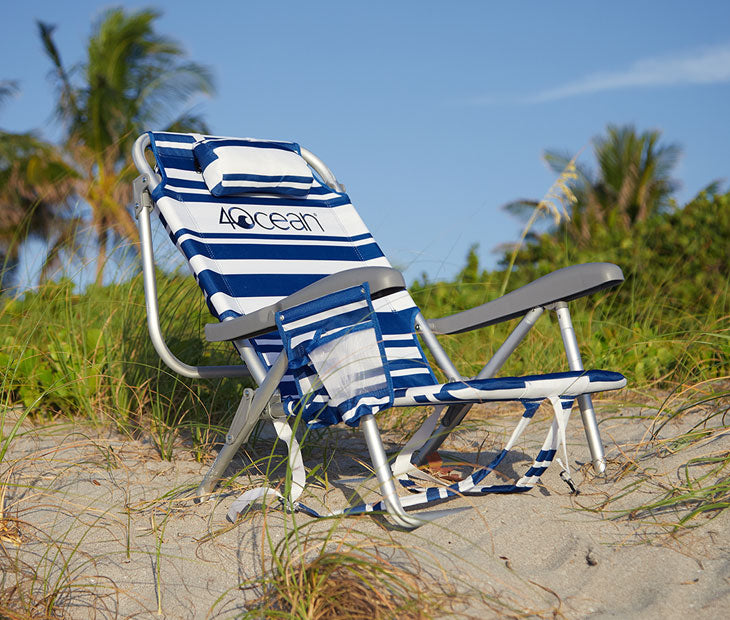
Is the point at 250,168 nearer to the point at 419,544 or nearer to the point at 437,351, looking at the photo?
the point at 437,351

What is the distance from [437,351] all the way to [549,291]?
0.55 metres

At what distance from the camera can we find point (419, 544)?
2062mm

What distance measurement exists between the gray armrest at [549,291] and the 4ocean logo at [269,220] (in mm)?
873

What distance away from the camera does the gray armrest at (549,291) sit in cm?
240

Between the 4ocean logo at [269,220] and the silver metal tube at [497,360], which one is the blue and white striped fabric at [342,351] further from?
the 4ocean logo at [269,220]

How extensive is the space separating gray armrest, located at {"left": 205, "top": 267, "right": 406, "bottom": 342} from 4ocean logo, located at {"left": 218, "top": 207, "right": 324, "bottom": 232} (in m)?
0.72

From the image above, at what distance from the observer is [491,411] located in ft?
13.7

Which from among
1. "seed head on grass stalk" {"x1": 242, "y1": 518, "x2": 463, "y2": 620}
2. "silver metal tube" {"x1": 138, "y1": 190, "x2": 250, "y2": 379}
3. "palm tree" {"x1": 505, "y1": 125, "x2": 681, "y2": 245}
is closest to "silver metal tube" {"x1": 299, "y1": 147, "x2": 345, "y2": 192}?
"silver metal tube" {"x1": 138, "y1": 190, "x2": 250, "y2": 379}

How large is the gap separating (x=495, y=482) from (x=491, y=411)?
142 centimetres

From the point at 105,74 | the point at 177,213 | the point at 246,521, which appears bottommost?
the point at 246,521

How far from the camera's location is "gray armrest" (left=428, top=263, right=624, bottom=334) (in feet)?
7.89

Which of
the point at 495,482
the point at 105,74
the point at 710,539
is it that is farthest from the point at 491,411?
the point at 105,74

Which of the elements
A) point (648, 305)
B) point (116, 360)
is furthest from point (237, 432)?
point (648, 305)

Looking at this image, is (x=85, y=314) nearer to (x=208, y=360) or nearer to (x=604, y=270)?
(x=208, y=360)
